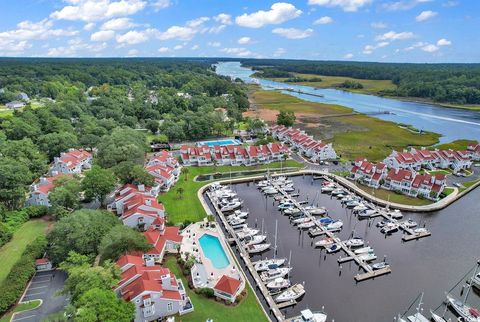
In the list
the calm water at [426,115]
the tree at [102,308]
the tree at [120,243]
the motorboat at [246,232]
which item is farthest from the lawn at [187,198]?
the calm water at [426,115]

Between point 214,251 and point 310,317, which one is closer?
point 310,317

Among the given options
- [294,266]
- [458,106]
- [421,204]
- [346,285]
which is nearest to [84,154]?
[294,266]

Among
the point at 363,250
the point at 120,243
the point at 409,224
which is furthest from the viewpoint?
the point at 409,224

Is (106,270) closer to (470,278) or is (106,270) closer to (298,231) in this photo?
(298,231)

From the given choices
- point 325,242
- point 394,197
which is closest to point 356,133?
point 394,197

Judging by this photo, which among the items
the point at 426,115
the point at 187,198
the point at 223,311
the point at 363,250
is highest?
the point at 426,115

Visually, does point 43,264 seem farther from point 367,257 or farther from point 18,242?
point 367,257
